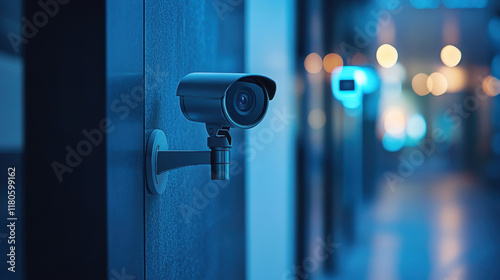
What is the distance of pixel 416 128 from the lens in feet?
10.4

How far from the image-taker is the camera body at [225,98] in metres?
0.81

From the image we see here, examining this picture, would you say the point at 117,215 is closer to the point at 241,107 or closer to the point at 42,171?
the point at 42,171

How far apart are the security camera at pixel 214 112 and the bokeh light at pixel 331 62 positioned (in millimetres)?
2048

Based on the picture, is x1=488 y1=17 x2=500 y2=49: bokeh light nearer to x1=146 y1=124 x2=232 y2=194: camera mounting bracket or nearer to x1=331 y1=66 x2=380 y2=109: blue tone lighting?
x1=331 y1=66 x2=380 y2=109: blue tone lighting

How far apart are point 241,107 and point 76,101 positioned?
0.33 meters

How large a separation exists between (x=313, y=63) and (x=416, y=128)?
0.99 metres

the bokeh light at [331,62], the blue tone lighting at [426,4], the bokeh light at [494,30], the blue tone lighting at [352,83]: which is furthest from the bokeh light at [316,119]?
the bokeh light at [494,30]

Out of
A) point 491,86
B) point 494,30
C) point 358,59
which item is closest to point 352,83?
point 358,59

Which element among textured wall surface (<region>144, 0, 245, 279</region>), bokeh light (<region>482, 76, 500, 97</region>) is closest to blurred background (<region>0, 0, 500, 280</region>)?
bokeh light (<region>482, 76, 500, 97</region>)

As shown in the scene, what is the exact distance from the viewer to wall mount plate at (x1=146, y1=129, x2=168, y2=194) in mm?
833

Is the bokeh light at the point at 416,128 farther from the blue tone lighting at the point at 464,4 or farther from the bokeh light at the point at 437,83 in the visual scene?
the blue tone lighting at the point at 464,4

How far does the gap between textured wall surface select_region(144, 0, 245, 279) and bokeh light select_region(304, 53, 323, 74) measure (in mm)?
954

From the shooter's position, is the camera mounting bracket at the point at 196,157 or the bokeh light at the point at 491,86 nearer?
the camera mounting bracket at the point at 196,157

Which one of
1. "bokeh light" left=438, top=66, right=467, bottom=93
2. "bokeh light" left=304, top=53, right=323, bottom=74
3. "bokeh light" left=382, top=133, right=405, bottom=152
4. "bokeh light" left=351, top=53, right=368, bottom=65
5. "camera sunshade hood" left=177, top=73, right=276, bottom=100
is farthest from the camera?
"bokeh light" left=438, top=66, right=467, bottom=93
